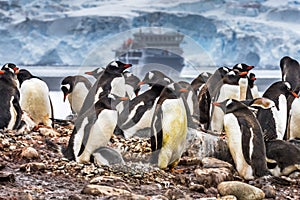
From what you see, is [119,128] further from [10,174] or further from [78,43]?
[78,43]

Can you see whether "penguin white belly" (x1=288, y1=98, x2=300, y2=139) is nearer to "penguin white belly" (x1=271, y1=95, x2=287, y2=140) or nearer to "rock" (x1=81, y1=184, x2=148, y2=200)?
"penguin white belly" (x1=271, y1=95, x2=287, y2=140)

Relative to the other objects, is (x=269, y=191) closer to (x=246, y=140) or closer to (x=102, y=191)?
(x=246, y=140)


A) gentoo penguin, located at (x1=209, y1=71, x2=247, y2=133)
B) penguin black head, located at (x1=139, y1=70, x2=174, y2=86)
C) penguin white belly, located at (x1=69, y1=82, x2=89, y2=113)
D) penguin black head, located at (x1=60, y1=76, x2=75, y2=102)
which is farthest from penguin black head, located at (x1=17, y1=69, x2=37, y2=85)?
gentoo penguin, located at (x1=209, y1=71, x2=247, y2=133)

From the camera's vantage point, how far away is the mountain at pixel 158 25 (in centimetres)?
3127

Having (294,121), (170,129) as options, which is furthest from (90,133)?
(294,121)

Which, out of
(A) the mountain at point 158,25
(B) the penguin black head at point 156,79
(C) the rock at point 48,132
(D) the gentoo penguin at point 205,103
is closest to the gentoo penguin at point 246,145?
(B) the penguin black head at point 156,79

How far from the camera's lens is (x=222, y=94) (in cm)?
534

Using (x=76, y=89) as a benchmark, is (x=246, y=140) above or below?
below

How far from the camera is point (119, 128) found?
456 centimetres

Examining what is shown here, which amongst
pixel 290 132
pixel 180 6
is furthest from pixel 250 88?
pixel 180 6

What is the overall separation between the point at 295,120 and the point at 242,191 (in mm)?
1891

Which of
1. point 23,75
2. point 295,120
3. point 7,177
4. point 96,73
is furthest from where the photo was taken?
point 96,73

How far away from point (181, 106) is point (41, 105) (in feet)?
6.46

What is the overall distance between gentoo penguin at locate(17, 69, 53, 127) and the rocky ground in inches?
44.1
